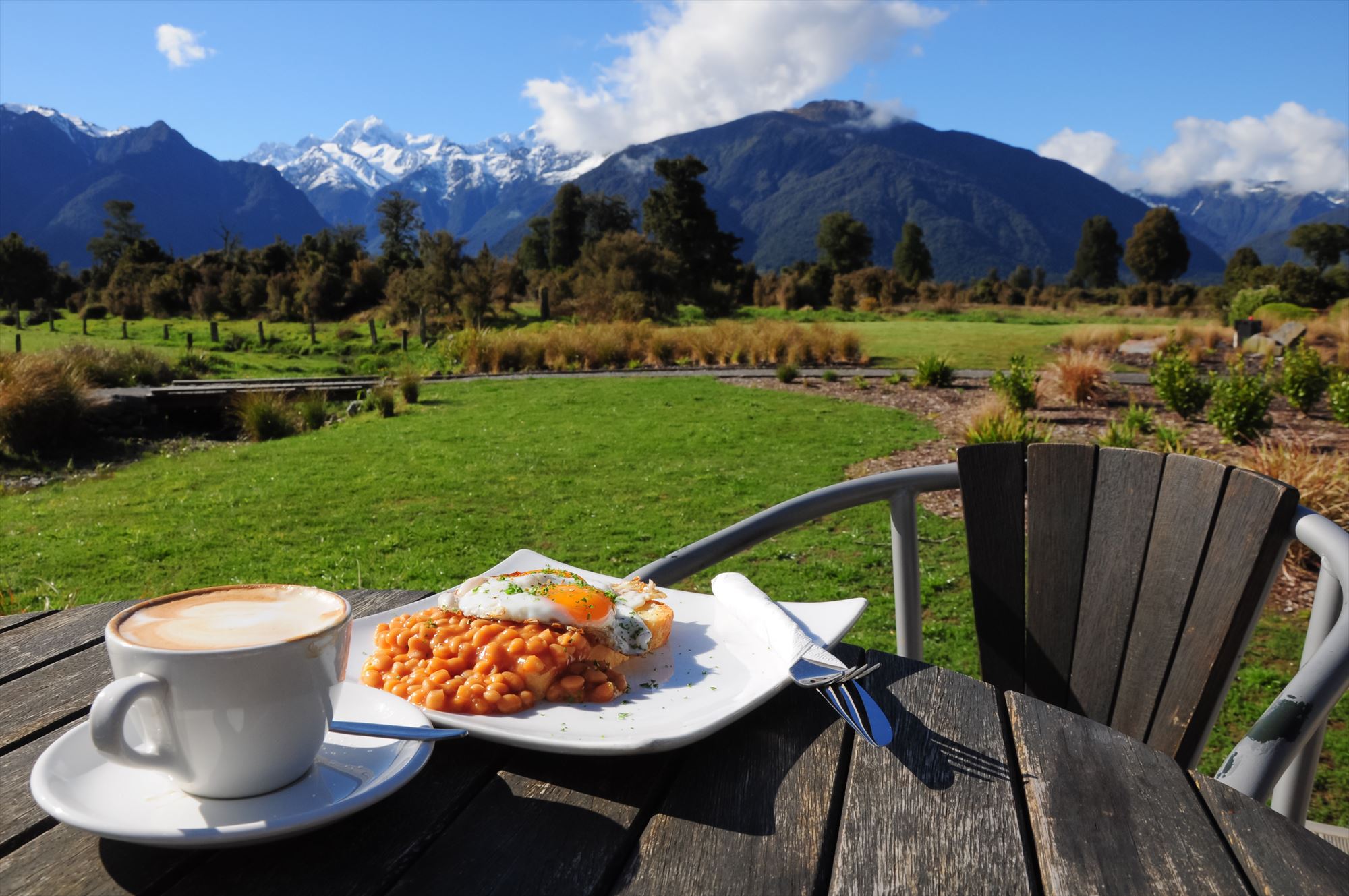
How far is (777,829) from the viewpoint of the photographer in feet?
2.52

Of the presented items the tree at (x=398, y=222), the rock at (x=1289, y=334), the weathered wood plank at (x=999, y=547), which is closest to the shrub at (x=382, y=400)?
the weathered wood plank at (x=999, y=547)

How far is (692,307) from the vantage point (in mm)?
35688

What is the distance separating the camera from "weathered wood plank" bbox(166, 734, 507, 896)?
0.69 metres

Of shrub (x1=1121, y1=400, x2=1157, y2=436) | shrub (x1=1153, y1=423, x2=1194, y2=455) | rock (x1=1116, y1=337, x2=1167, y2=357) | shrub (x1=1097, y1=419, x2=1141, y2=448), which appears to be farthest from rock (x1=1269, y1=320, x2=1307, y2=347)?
shrub (x1=1153, y1=423, x2=1194, y2=455)

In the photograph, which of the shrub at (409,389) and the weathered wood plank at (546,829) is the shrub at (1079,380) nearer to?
the shrub at (409,389)

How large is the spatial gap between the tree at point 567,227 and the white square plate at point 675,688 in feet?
168

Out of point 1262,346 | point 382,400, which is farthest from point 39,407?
point 1262,346

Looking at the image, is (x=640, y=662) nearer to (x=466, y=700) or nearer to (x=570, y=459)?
(x=466, y=700)

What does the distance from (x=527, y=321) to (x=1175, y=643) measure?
93.0ft

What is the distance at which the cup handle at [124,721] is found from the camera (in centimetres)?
65

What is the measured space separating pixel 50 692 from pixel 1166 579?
187 cm

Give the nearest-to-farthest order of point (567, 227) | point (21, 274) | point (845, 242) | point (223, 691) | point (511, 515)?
point (223, 691), point (511, 515), point (21, 274), point (567, 227), point (845, 242)

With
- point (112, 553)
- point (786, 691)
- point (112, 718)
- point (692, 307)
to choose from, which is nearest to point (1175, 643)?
point (786, 691)

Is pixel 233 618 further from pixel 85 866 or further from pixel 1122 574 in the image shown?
pixel 1122 574
